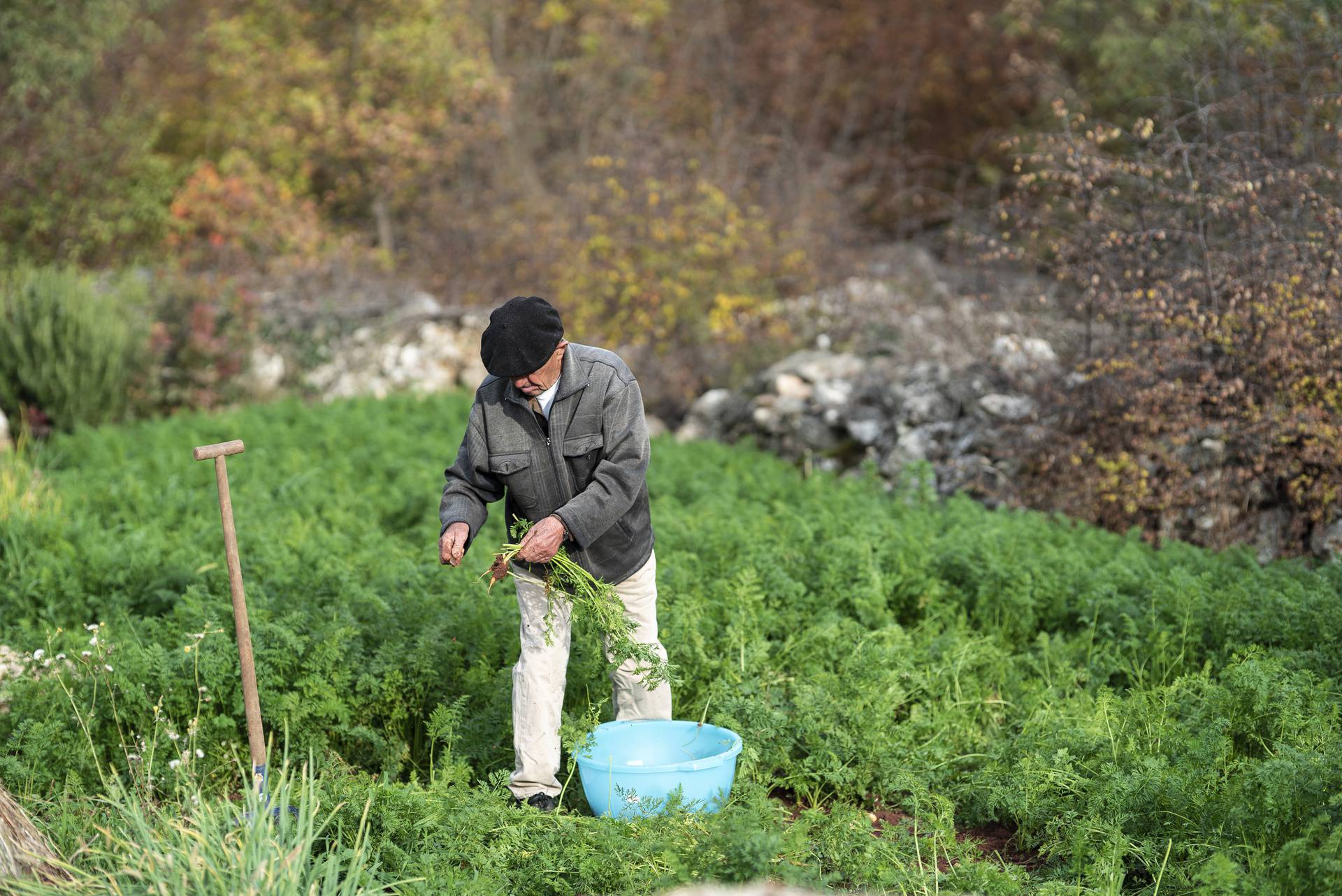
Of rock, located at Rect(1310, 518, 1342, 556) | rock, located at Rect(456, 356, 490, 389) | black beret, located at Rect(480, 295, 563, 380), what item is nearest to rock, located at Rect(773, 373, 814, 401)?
rock, located at Rect(1310, 518, 1342, 556)

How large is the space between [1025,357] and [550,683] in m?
4.97

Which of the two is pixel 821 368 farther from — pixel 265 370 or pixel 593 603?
pixel 593 603

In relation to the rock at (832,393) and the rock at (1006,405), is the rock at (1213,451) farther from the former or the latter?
the rock at (832,393)

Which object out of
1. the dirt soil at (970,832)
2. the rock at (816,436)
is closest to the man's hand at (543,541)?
the dirt soil at (970,832)

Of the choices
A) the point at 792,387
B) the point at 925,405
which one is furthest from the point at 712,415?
the point at 925,405

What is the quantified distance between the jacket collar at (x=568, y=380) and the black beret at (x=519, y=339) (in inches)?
6.6

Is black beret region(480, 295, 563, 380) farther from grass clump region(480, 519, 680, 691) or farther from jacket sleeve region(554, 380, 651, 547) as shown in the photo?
grass clump region(480, 519, 680, 691)

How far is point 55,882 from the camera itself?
3.30 m

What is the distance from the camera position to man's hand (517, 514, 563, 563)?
3.87 meters

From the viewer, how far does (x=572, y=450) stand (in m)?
4.09

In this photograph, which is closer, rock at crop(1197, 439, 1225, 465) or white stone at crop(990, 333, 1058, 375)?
rock at crop(1197, 439, 1225, 465)

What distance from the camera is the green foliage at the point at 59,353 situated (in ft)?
34.3

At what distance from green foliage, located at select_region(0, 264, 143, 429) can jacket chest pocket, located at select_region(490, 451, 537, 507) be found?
25.4 feet

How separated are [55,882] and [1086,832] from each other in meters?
2.90
